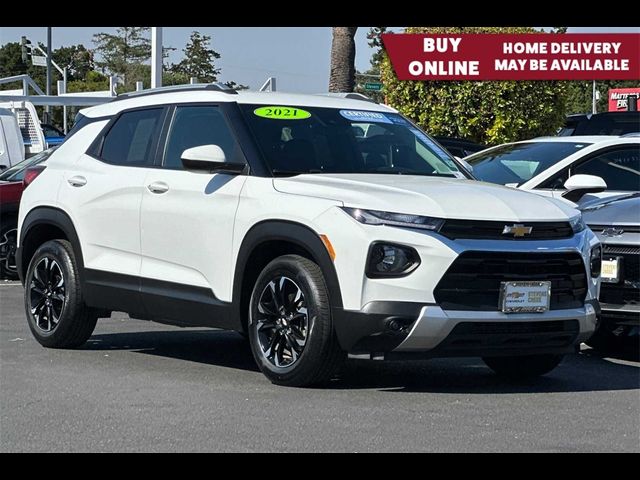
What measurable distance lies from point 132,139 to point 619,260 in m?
3.57

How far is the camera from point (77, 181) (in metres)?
9.48

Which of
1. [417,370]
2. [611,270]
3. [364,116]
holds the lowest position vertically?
[417,370]

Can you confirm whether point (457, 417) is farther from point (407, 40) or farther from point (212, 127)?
point (407, 40)

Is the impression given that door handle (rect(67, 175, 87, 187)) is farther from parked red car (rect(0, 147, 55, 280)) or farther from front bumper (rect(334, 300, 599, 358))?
parked red car (rect(0, 147, 55, 280))

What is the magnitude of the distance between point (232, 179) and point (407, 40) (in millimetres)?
15311

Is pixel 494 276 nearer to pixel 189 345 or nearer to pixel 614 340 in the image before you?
pixel 614 340

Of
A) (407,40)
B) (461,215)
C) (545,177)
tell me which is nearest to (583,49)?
(407,40)

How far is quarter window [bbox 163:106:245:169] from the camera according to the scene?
8.57m

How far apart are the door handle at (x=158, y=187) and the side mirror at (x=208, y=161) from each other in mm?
368

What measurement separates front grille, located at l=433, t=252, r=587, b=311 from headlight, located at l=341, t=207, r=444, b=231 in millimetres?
244

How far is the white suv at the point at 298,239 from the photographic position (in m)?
7.34

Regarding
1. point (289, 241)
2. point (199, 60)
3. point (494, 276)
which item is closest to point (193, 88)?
point (289, 241)

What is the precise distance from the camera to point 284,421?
6.71 m
